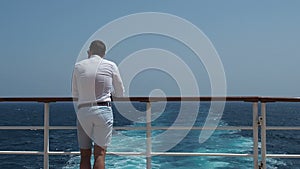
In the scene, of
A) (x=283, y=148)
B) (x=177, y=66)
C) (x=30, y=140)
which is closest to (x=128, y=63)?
(x=177, y=66)

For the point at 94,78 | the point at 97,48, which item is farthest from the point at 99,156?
the point at 97,48

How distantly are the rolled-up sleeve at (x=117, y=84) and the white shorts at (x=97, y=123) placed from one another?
0.12 metres

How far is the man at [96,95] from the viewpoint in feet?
8.45

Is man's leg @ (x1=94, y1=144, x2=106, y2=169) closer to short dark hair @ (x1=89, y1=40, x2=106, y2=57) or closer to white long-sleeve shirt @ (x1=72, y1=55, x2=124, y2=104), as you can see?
white long-sleeve shirt @ (x1=72, y1=55, x2=124, y2=104)

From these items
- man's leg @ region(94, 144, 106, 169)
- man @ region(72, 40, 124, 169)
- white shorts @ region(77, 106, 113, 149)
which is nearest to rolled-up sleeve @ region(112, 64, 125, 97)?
man @ region(72, 40, 124, 169)

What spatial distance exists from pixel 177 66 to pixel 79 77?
1.61 metres

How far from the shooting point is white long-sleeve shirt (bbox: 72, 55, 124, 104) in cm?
257

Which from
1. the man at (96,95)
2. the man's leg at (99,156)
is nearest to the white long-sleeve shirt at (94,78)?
the man at (96,95)

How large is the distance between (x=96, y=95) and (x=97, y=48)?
1.02 feet

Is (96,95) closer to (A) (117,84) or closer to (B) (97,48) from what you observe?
(A) (117,84)

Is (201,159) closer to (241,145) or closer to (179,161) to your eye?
(179,161)

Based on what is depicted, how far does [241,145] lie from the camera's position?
47.6ft

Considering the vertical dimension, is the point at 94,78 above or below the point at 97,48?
below

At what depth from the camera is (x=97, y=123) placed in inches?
102
